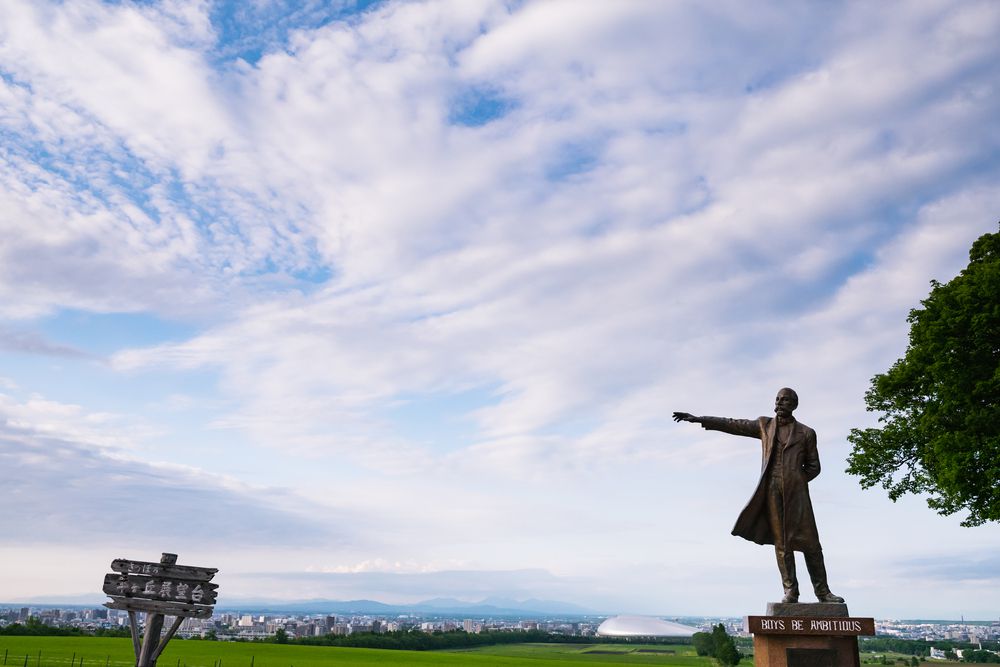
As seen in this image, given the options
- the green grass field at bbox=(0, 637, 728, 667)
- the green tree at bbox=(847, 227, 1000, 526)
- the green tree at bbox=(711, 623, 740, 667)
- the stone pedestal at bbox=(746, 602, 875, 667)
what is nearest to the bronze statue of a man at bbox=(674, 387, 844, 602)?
the stone pedestal at bbox=(746, 602, 875, 667)

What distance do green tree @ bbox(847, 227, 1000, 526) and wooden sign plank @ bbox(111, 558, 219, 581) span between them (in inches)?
711

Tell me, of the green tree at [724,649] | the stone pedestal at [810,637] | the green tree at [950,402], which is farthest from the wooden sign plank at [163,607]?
the green tree at [724,649]

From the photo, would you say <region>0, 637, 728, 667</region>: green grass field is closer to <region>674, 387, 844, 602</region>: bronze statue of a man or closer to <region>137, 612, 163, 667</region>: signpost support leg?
<region>137, 612, 163, 667</region>: signpost support leg

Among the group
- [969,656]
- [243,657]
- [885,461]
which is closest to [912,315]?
[885,461]

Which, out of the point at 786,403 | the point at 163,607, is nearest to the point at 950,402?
the point at 786,403

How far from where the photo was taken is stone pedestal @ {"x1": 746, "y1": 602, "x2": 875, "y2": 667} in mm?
11195

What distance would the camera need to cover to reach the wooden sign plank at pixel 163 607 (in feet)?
45.0

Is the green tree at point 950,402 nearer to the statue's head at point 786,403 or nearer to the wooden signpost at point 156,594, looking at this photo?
the statue's head at point 786,403

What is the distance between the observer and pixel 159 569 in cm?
1394

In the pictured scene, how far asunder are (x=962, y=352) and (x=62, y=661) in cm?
3993

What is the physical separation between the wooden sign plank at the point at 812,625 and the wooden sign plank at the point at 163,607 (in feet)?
32.0

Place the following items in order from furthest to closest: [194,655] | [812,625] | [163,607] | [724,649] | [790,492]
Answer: [724,649] < [194,655] < [163,607] < [790,492] < [812,625]

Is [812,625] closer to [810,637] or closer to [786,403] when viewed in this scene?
[810,637]

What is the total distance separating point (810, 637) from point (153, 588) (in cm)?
1159
